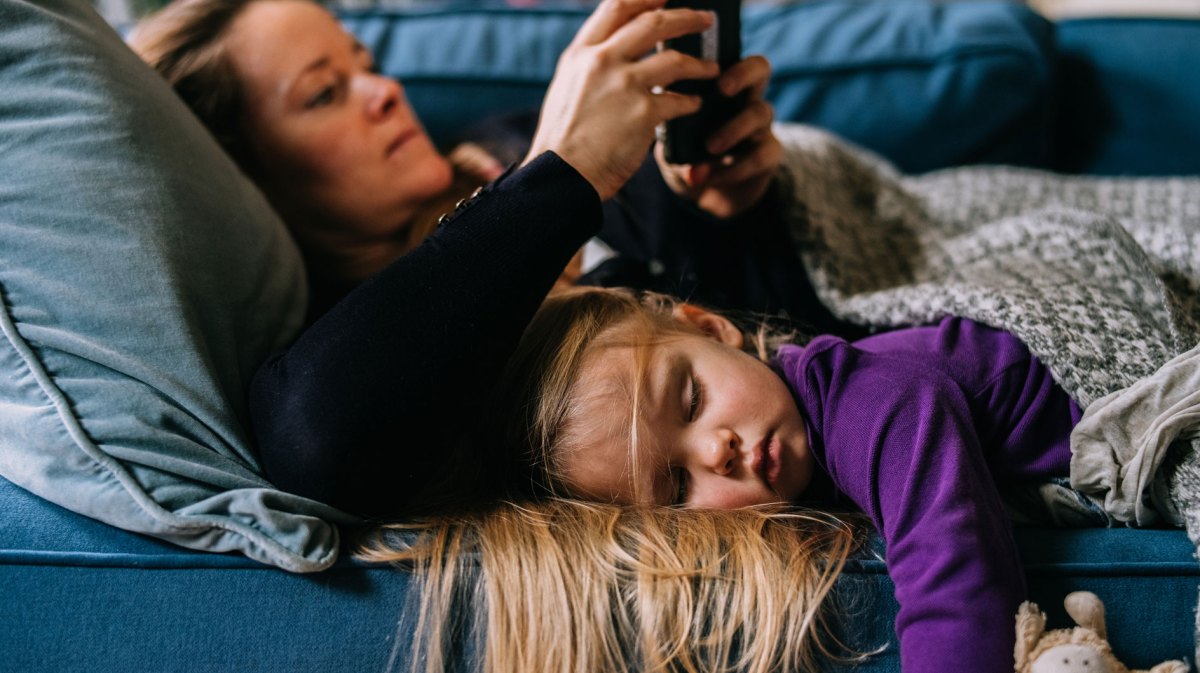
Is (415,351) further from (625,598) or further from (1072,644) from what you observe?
(1072,644)

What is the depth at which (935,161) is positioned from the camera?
4.60 feet

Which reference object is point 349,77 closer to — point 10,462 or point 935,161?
point 10,462

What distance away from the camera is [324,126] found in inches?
44.3

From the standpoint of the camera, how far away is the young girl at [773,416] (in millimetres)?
709

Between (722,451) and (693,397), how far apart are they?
2.7 inches

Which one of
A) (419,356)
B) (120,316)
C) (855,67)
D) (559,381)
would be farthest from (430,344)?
(855,67)

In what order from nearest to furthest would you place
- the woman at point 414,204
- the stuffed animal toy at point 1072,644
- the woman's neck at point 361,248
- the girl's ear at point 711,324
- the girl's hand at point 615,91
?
1. the stuffed animal toy at point 1072,644
2. the woman at point 414,204
3. the girl's hand at point 615,91
4. the girl's ear at point 711,324
5. the woman's neck at point 361,248

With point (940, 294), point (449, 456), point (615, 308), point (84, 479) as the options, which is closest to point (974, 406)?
point (940, 294)

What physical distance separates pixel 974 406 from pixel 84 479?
0.70 m

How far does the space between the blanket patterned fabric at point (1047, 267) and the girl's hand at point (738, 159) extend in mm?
62

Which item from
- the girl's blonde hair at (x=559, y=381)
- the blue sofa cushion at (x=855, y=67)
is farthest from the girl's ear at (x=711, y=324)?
the blue sofa cushion at (x=855, y=67)

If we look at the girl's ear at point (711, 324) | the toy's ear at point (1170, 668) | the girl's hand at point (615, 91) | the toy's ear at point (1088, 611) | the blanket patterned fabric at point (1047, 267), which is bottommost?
the toy's ear at point (1170, 668)

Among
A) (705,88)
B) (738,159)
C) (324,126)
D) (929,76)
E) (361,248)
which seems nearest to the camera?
(705,88)

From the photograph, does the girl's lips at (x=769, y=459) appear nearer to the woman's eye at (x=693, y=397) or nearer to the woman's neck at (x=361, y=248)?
the woman's eye at (x=693, y=397)
